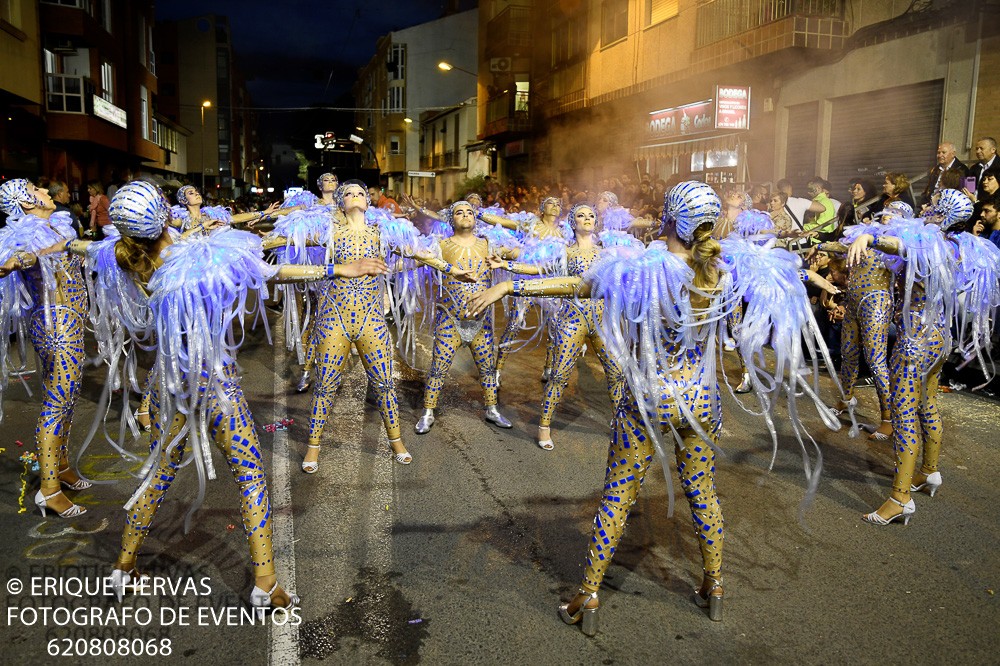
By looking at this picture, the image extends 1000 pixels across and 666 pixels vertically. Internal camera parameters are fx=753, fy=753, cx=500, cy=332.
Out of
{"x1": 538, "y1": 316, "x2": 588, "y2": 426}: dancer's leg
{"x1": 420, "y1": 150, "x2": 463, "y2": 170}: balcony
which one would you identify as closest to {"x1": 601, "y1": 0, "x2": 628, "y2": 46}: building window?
{"x1": 538, "y1": 316, "x2": 588, "y2": 426}: dancer's leg

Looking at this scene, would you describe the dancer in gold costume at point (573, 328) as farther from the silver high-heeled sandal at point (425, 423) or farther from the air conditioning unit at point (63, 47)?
the air conditioning unit at point (63, 47)

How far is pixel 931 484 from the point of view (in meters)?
4.96

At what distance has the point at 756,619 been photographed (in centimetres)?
347

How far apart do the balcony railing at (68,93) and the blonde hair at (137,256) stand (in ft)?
72.9

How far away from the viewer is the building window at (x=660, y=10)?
17750 mm

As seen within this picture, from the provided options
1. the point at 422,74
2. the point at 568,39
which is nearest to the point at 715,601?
the point at 568,39

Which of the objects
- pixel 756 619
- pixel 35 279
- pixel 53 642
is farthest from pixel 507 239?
pixel 53 642

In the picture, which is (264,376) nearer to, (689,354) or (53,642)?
(53,642)

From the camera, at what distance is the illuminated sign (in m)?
23.7

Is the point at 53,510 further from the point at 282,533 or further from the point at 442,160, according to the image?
the point at 442,160

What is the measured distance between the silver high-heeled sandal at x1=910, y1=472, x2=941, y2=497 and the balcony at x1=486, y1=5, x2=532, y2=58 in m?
26.7

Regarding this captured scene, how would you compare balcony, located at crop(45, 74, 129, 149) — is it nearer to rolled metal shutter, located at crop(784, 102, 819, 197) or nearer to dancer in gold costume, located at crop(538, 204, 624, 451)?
rolled metal shutter, located at crop(784, 102, 819, 197)

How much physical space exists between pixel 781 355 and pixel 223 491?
3.60 metres

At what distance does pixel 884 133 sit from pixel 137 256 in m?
12.1
